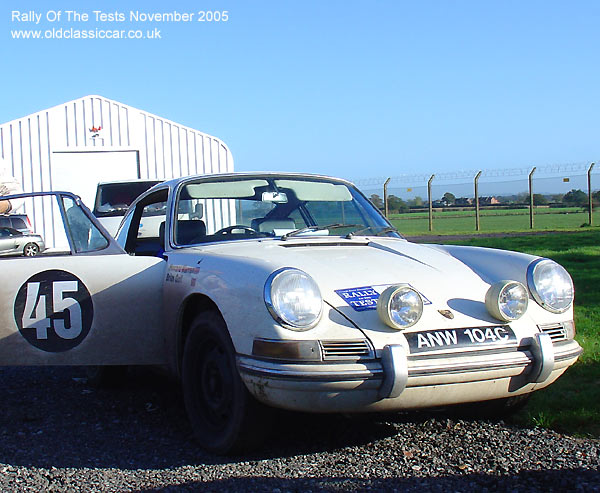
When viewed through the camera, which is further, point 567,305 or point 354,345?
point 567,305

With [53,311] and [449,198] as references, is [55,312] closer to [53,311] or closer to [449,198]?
[53,311]

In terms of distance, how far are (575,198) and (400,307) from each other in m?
24.7

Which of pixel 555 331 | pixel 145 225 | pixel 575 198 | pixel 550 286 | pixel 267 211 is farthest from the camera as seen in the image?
pixel 575 198

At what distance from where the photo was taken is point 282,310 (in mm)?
3146

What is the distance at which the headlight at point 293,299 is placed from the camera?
3137 mm

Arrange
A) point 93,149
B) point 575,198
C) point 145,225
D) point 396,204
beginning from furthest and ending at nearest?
point 575,198 → point 396,204 → point 93,149 → point 145,225

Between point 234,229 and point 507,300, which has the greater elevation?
point 234,229

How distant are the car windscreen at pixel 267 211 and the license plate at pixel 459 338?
1269mm

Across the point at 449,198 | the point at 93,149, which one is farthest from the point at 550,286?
the point at 449,198

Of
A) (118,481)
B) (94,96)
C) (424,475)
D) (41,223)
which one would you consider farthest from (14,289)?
(94,96)

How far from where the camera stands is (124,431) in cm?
397

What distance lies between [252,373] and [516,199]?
25746 mm

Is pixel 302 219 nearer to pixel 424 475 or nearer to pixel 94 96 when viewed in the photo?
pixel 424 475

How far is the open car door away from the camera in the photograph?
3.85m
